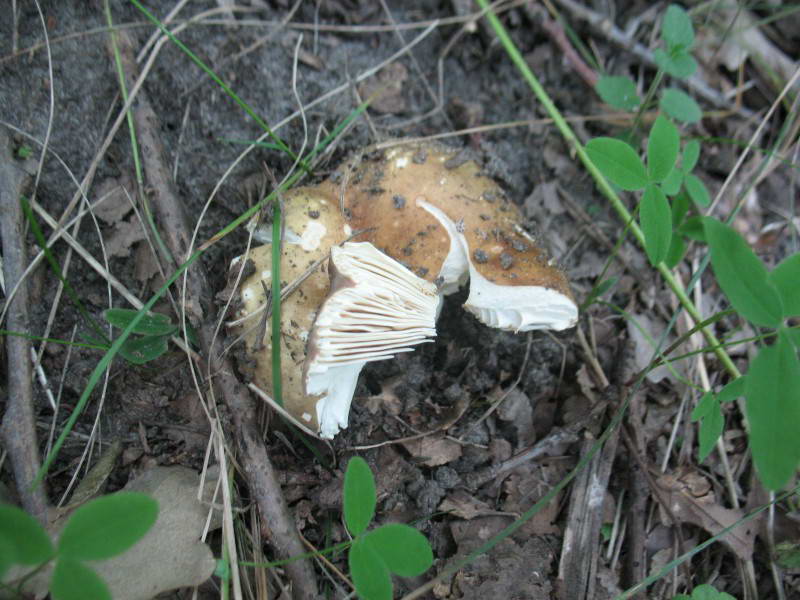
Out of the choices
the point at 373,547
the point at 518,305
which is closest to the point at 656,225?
the point at 518,305

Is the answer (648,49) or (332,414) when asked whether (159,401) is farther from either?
(648,49)

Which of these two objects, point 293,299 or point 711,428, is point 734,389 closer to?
point 711,428

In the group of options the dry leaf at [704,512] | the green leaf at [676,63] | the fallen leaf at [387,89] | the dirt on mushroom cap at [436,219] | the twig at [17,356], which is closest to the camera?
the twig at [17,356]

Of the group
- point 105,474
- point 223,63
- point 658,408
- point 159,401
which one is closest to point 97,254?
point 159,401

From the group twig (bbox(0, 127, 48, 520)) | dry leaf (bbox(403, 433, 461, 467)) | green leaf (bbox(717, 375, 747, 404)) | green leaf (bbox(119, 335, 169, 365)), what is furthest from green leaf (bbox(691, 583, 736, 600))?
twig (bbox(0, 127, 48, 520))

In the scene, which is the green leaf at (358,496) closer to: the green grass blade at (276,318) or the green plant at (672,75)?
the green grass blade at (276,318)

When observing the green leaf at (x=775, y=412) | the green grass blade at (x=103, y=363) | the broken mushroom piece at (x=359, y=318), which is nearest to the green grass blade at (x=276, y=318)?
the broken mushroom piece at (x=359, y=318)

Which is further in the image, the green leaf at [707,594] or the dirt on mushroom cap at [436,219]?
the dirt on mushroom cap at [436,219]
